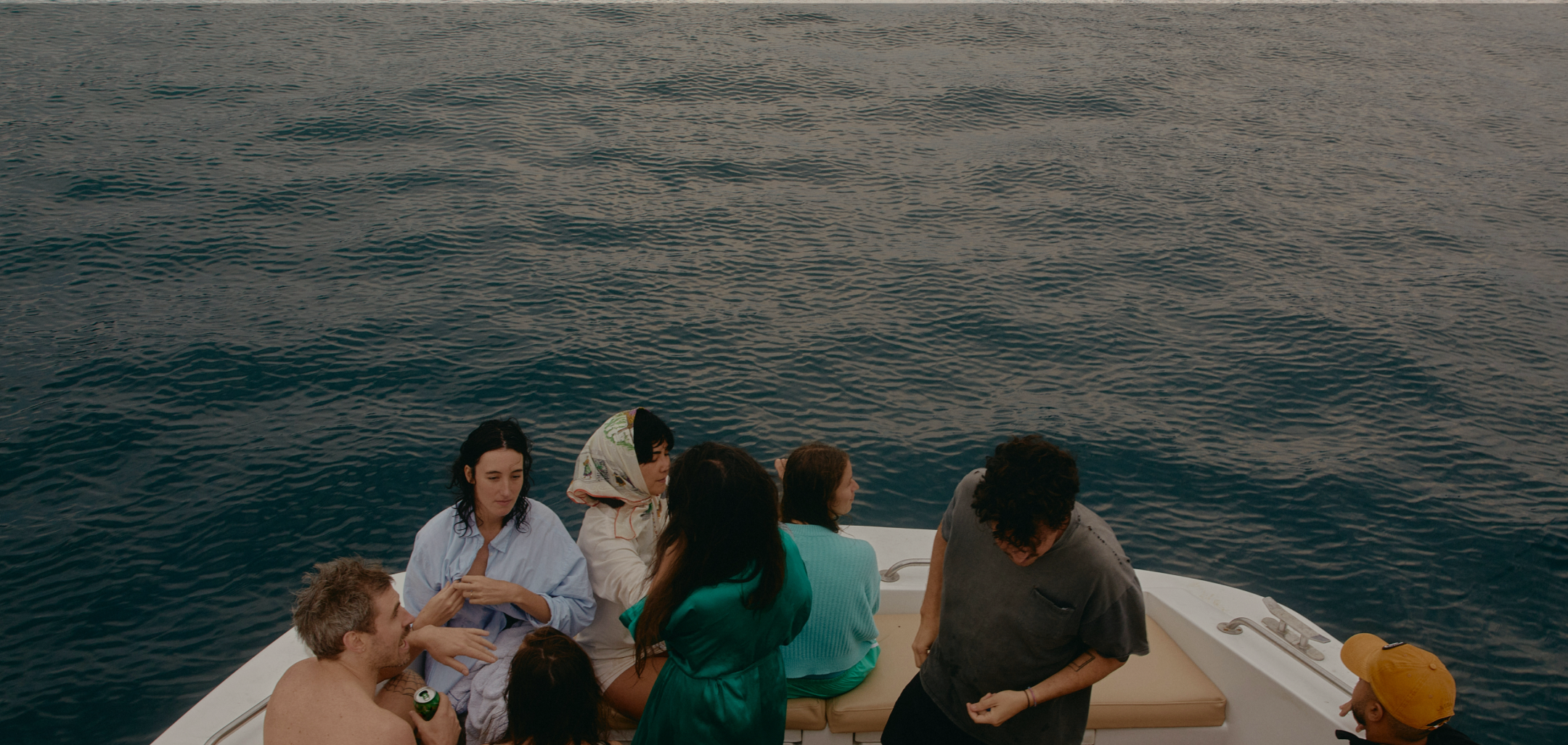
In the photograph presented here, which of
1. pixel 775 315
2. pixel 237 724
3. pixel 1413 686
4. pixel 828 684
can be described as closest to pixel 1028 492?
pixel 1413 686

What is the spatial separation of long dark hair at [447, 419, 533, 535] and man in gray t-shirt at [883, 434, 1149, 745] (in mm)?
1495

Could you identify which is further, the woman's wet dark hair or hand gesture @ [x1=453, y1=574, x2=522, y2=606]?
the woman's wet dark hair

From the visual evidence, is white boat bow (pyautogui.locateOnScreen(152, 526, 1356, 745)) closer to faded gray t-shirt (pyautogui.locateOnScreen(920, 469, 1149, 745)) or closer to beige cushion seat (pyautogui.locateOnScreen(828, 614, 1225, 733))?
beige cushion seat (pyautogui.locateOnScreen(828, 614, 1225, 733))

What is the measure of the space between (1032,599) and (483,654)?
1.69m

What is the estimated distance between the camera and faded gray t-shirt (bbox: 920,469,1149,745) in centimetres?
235

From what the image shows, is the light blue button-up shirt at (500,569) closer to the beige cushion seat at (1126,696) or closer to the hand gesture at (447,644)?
the hand gesture at (447,644)

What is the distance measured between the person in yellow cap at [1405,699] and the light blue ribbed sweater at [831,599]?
144cm

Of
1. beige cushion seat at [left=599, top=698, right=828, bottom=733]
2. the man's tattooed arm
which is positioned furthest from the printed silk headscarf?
the man's tattooed arm

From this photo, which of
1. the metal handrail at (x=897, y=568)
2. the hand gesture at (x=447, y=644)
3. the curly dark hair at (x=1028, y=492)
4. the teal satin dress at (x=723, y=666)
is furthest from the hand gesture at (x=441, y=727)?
the metal handrail at (x=897, y=568)

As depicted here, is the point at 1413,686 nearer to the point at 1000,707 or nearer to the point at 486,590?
the point at 1000,707

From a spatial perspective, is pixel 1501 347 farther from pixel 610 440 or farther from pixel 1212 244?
pixel 610 440

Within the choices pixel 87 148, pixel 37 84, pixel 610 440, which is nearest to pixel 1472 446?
Result: pixel 610 440

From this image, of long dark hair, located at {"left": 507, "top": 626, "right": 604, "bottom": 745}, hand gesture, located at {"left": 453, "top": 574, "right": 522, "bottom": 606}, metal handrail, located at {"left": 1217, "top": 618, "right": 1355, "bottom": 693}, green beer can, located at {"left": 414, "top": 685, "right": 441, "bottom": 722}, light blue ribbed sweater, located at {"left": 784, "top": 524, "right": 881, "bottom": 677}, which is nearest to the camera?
long dark hair, located at {"left": 507, "top": 626, "right": 604, "bottom": 745}

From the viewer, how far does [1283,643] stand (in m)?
3.67
